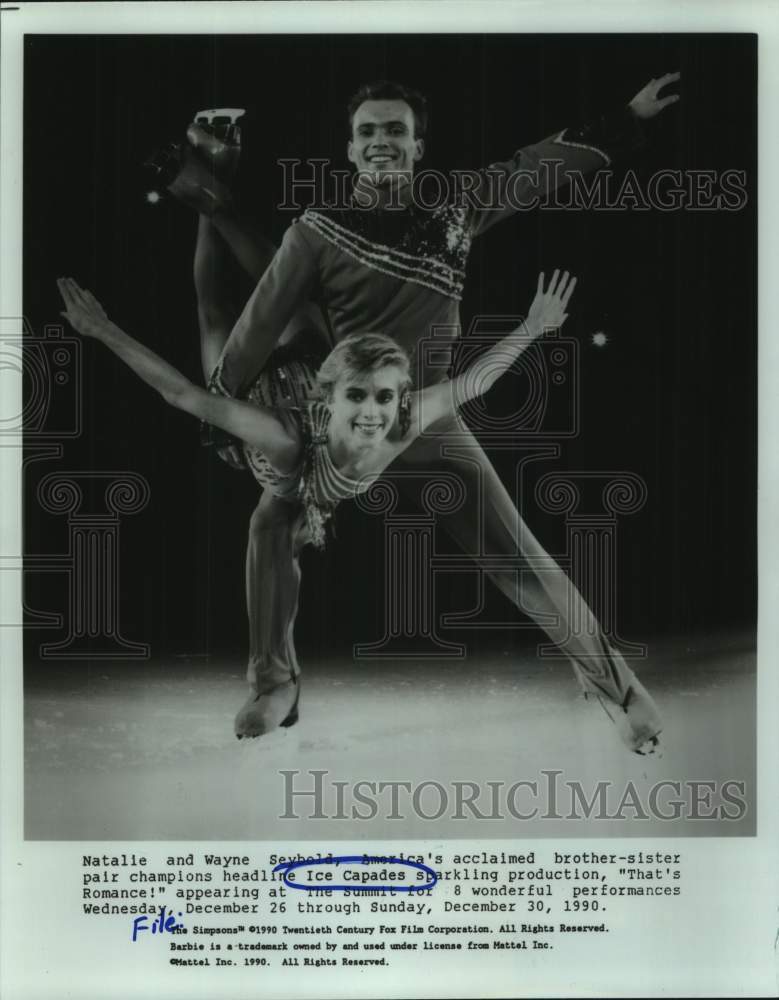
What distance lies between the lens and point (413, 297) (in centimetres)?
319

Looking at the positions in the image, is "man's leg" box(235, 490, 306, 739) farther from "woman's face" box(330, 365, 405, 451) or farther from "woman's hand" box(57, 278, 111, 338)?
"woman's hand" box(57, 278, 111, 338)

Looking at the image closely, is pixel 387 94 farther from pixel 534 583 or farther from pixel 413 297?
pixel 534 583

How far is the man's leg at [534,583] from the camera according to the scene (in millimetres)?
3201

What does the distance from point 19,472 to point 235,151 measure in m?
1.13

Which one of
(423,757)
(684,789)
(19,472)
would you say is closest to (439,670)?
(423,757)

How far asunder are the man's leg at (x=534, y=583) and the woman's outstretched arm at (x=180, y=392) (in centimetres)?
37

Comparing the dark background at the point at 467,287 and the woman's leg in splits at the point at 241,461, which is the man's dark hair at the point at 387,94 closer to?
the dark background at the point at 467,287

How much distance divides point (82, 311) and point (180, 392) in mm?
368

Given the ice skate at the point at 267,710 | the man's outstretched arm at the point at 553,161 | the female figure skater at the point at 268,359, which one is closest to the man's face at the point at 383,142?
the man's outstretched arm at the point at 553,161

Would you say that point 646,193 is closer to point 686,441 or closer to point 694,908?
point 686,441

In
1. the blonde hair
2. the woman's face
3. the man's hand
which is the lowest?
the woman's face

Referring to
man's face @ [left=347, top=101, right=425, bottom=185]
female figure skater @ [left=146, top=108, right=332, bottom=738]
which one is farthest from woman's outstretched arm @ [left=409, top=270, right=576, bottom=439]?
man's face @ [left=347, top=101, right=425, bottom=185]

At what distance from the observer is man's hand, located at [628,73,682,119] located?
3.22 m

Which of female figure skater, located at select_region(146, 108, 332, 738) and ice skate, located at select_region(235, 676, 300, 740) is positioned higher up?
female figure skater, located at select_region(146, 108, 332, 738)
